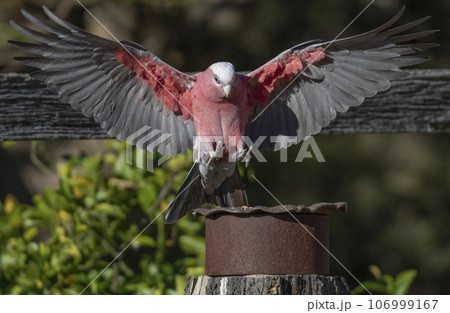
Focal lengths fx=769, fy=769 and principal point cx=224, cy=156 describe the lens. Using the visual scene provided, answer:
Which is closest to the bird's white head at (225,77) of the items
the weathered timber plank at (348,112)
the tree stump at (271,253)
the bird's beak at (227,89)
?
the bird's beak at (227,89)

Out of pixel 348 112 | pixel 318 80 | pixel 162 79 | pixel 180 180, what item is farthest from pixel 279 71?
pixel 180 180

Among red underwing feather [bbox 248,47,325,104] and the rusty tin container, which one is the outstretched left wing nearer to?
red underwing feather [bbox 248,47,325,104]

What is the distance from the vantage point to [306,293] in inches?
85.7

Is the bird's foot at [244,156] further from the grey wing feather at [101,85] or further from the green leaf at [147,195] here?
the green leaf at [147,195]

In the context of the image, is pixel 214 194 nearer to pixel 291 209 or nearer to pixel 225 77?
pixel 225 77

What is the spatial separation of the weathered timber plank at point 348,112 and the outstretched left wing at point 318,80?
0.44ft

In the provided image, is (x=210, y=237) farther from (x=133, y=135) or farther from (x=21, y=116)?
(x=21, y=116)

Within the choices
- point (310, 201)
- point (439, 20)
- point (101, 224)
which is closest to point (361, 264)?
point (310, 201)

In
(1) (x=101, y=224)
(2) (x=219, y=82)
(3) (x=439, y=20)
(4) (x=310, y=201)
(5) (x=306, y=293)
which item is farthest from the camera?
(4) (x=310, y=201)

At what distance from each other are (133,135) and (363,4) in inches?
76.5

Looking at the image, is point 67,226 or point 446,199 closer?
point 67,226

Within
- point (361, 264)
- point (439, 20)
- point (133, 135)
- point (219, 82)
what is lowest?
point (361, 264)

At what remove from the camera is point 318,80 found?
2.70m

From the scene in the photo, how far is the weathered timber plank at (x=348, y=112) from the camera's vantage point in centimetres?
265
